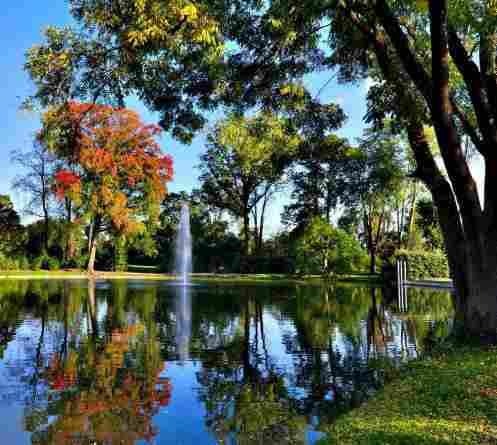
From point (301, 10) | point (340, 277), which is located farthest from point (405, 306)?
point (340, 277)

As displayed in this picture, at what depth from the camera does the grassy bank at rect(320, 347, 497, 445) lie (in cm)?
391

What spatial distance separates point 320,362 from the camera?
7918 mm

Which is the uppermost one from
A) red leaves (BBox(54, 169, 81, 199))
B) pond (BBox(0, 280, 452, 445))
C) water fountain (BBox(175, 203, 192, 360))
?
red leaves (BBox(54, 169, 81, 199))

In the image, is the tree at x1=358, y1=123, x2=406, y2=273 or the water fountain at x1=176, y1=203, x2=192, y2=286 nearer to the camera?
the tree at x1=358, y1=123, x2=406, y2=273

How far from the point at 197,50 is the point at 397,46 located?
298 cm

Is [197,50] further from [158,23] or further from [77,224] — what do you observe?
[77,224]

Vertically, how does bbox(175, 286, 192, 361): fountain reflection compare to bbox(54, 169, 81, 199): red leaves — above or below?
below

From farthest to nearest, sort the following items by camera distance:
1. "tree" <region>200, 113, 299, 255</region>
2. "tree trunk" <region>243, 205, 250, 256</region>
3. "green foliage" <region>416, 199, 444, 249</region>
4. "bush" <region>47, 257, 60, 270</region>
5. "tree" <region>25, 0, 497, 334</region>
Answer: "tree trunk" <region>243, 205, 250, 256</region>, "tree" <region>200, 113, 299, 255</region>, "green foliage" <region>416, 199, 444, 249</region>, "bush" <region>47, 257, 60, 270</region>, "tree" <region>25, 0, 497, 334</region>

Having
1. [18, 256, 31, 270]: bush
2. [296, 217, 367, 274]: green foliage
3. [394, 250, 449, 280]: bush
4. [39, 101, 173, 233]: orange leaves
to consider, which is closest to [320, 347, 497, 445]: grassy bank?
[394, 250, 449, 280]: bush

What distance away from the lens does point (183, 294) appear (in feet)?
71.4

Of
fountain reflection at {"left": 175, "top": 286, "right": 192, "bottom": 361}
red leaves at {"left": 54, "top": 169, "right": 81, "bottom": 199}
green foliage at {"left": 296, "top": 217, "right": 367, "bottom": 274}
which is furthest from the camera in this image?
red leaves at {"left": 54, "top": 169, "right": 81, "bottom": 199}

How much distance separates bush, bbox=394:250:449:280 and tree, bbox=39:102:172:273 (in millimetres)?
18847

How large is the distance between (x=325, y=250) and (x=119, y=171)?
16.1 metres

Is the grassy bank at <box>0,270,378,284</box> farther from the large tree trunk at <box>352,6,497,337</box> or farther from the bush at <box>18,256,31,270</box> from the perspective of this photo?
the large tree trunk at <box>352,6,497,337</box>
